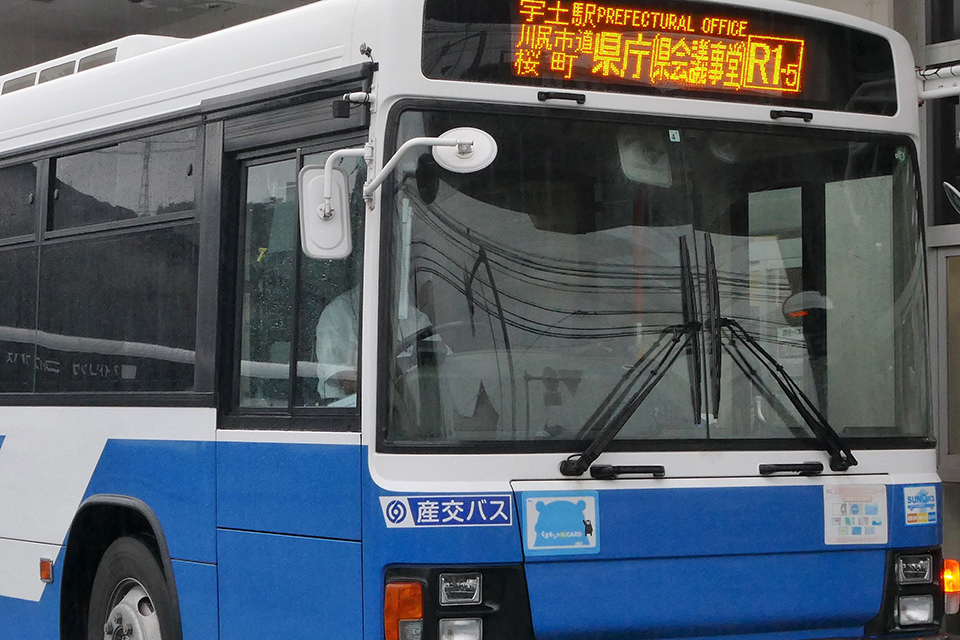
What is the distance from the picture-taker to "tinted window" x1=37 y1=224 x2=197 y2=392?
5.96 meters

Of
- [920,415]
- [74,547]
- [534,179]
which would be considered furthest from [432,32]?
[74,547]

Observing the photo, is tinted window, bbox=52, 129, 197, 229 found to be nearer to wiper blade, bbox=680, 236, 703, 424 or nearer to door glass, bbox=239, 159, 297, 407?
door glass, bbox=239, 159, 297, 407

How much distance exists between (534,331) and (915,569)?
5.77 feet

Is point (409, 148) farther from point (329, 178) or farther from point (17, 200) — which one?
point (17, 200)

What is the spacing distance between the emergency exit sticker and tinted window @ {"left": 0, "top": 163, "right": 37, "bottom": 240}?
13.0 ft

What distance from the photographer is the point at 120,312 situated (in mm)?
6387

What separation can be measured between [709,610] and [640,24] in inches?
83.1

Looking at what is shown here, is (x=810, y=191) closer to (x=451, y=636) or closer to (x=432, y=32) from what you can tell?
(x=432, y=32)

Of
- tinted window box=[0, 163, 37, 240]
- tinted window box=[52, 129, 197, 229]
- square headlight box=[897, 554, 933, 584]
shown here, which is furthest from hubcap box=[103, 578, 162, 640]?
square headlight box=[897, 554, 933, 584]

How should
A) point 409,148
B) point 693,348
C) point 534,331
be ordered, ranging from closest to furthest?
point 409,148 < point 534,331 < point 693,348

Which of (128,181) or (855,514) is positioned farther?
(128,181)

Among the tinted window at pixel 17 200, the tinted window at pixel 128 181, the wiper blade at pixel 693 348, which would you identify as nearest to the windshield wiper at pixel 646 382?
the wiper blade at pixel 693 348

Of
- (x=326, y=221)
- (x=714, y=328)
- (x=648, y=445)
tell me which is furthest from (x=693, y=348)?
(x=326, y=221)

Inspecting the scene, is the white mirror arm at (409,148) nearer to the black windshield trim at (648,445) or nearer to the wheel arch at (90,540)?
the black windshield trim at (648,445)
